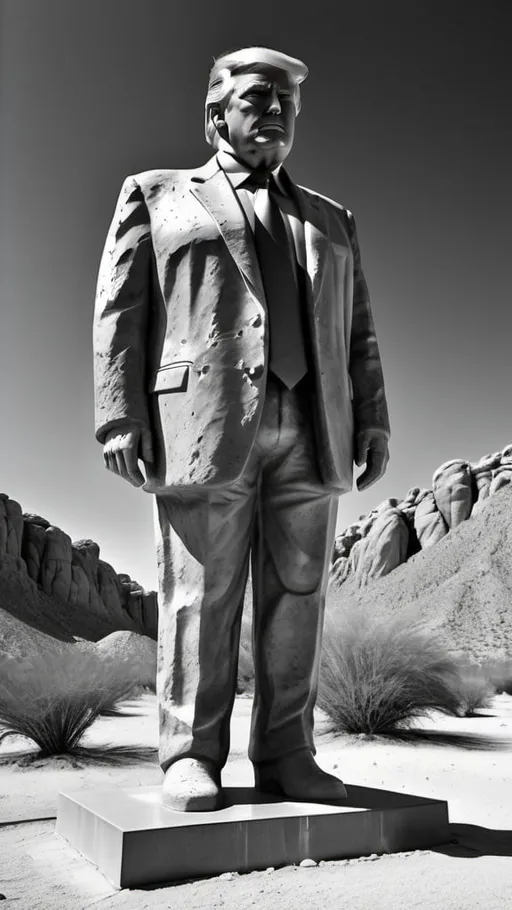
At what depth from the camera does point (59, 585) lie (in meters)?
47.3


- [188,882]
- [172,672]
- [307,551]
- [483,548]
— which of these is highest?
[483,548]

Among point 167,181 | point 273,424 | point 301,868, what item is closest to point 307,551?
point 273,424

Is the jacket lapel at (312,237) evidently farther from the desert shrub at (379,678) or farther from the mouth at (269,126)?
the desert shrub at (379,678)

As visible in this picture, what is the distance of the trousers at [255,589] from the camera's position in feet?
9.54

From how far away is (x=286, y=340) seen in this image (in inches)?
120

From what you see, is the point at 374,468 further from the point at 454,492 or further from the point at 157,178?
the point at 454,492

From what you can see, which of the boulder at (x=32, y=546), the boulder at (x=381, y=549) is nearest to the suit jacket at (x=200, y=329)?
the boulder at (x=381, y=549)

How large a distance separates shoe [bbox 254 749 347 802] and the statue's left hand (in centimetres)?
111

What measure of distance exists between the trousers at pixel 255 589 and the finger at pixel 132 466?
14cm

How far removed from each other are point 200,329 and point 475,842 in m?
2.21

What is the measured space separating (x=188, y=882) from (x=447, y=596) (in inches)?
1276


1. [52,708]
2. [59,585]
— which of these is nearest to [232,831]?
[52,708]

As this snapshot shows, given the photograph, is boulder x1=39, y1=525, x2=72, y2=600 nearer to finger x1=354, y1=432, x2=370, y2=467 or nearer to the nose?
finger x1=354, y1=432, x2=370, y2=467

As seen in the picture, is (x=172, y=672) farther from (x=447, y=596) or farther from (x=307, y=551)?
(x=447, y=596)
